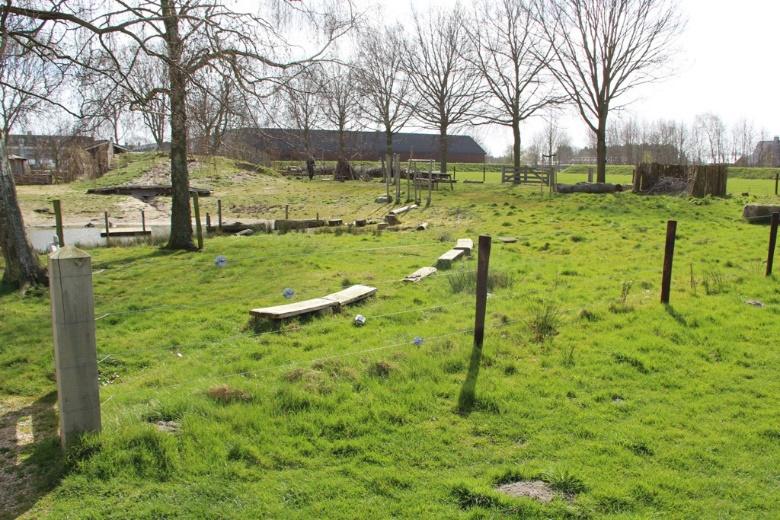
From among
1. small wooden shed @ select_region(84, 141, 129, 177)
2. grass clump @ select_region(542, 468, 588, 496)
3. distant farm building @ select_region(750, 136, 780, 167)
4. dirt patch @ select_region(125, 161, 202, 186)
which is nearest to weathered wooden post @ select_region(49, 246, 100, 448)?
grass clump @ select_region(542, 468, 588, 496)

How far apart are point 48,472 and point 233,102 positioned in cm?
839

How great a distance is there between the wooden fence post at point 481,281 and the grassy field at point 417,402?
198mm

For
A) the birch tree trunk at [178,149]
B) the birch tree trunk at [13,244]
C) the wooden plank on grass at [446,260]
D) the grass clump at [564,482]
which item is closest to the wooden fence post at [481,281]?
the grass clump at [564,482]

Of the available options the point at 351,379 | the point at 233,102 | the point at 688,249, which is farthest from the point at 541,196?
the point at 351,379

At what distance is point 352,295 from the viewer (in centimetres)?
867

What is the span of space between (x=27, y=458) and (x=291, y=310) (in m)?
3.90

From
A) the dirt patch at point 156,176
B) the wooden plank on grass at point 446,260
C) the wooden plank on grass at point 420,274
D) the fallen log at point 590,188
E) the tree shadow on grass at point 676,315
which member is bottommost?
the tree shadow on grass at point 676,315

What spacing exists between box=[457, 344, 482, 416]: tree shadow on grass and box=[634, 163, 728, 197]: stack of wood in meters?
24.1

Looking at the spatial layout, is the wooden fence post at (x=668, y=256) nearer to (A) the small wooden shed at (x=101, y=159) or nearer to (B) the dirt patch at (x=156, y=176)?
(B) the dirt patch at (x=156, y=176)

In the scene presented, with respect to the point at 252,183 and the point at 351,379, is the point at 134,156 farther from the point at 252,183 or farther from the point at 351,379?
the point at 351,379

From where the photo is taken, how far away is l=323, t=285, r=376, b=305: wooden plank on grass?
330 inches

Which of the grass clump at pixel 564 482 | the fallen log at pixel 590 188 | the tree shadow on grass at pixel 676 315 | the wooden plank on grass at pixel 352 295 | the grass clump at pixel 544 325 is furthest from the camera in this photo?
the fallen log at pixel 590 188

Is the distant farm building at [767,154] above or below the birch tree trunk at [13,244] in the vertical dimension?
above

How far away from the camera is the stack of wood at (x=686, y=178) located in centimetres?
2622
